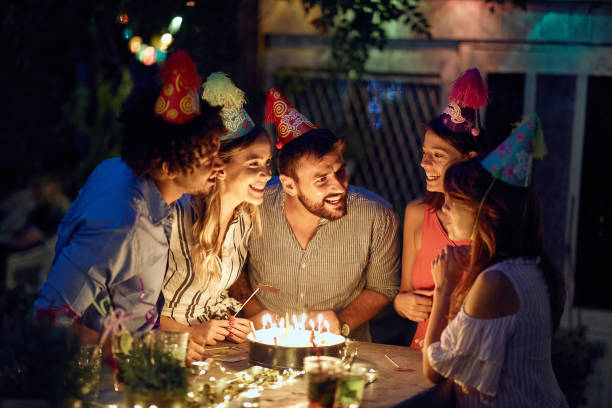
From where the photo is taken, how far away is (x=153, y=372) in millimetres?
1895

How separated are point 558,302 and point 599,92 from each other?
329 cm

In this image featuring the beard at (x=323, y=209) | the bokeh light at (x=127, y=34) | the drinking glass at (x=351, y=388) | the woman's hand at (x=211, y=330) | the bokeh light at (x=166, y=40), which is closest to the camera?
the drinking glass at (x=351, y=388)

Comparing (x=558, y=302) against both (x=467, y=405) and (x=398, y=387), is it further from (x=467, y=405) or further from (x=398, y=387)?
(x=398, y=387)

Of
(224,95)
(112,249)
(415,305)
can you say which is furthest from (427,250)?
(112,249)

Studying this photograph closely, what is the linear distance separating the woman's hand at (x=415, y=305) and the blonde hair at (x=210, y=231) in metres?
0.80

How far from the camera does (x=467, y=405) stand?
2338 millimetres

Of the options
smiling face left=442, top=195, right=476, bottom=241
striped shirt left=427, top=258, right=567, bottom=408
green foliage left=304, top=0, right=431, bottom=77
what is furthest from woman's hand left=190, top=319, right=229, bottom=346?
green foliage left=304, top=0, right=431, bottom=77

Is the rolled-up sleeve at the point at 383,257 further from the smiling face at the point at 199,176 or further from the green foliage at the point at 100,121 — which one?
the green foliage at the point at 100,121

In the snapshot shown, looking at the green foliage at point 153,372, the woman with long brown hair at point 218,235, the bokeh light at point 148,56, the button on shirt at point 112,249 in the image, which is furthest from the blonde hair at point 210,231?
the bokeh light at point 148,56

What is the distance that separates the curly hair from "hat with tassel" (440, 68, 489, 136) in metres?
1.21

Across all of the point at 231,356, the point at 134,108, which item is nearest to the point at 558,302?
the point at 231,356

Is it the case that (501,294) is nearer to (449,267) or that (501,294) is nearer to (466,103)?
(449,267)

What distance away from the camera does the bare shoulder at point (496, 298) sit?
2166 mm

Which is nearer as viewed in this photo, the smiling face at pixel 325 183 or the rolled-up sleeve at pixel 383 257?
the smiling face at pixel 325 183
